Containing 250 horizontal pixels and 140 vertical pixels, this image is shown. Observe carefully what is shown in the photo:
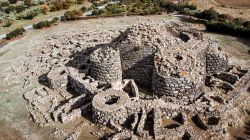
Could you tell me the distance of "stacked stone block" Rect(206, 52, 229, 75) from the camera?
32.3 metres

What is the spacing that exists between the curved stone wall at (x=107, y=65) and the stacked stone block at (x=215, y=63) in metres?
8.03

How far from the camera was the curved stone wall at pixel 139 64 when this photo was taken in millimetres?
30828

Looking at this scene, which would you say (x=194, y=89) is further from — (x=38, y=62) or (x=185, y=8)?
(x=185, y=8)

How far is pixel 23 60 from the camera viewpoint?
4012 centimetres

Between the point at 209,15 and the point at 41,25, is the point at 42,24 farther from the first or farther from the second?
the point at 209,15

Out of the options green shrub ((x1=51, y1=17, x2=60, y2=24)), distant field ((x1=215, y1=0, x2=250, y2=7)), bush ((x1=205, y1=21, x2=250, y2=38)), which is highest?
distant field ((x1=215, y1=0, x2=250, y2=7))

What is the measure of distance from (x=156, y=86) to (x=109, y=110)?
4.73 m

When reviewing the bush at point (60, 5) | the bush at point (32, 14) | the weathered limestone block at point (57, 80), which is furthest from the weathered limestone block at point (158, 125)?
the bush at point (60, 5)

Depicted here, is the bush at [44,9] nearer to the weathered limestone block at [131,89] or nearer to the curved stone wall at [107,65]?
the curved stone wall at [107,65]

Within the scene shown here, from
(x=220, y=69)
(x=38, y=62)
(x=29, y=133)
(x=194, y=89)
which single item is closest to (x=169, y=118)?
(x=194, y=89)

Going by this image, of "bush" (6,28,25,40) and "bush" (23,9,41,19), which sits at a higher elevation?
"bush" (23,9,41,19)

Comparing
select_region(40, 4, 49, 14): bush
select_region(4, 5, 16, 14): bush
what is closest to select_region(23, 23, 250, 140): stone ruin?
select_region(40, 4, 49, 14): bush

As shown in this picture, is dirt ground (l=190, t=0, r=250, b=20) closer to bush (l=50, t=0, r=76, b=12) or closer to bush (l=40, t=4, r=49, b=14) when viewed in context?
bush (l=50, t=0, r=76, b=12)

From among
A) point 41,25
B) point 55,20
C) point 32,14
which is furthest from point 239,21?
point 32,14
